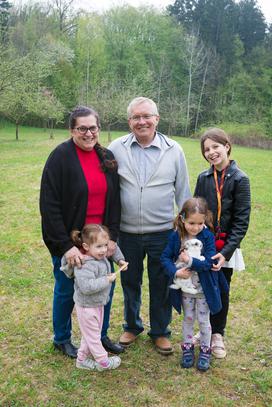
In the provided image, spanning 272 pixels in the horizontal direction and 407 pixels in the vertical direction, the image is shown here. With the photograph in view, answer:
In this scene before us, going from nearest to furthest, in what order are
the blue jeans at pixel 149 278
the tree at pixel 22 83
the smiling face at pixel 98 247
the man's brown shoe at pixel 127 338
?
1. the smiling face at pixel 98 247
2. the blue jeans at pixel 149 278
3. the man's brown shoe at pixel 127 338
4. the tree at pixel 22 83

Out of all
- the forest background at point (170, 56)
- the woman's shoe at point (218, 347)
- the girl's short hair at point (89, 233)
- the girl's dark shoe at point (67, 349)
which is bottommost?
the girl's dark shoe at point (67, 349)

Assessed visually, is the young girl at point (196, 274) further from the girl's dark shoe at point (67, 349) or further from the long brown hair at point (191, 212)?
the girl's dark shoe at point (67, 349)

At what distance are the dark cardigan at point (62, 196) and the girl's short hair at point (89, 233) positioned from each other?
0.15 ft

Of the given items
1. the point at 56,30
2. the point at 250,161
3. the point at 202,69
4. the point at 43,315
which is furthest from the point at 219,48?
the point at 43,315

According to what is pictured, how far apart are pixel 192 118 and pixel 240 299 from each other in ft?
126

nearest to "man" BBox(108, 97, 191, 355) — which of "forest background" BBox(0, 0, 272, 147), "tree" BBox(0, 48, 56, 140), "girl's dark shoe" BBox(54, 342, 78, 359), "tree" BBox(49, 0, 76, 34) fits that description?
"girl's dark shoe" BBox(54, 342, 78, 359)

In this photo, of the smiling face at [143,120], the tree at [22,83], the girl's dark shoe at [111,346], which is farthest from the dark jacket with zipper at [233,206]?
the tree at [22,83]

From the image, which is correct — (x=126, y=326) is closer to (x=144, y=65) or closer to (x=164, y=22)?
(x=144, y=65)

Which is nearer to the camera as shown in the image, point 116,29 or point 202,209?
point 202,209

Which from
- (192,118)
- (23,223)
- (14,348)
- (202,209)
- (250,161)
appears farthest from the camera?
(192,118)

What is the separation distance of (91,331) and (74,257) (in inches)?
24.8

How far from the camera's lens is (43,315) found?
412 centimetres

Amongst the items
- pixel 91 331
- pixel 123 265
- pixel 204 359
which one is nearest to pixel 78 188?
pixel 123 265

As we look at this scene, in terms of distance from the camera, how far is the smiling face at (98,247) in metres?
2.83
